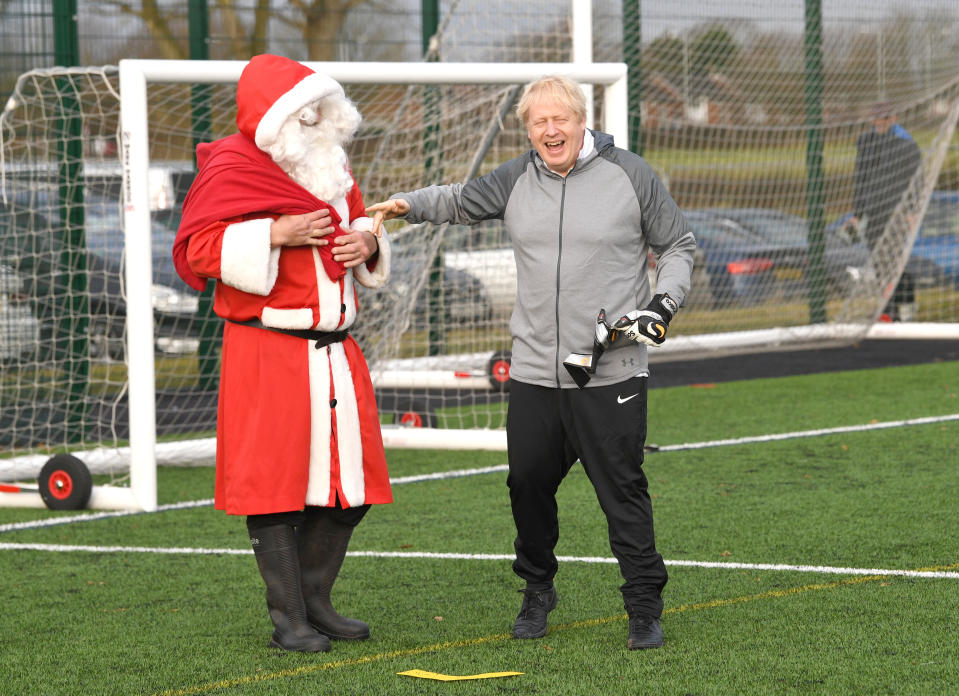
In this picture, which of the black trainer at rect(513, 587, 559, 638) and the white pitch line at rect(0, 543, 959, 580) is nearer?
the black trainer at rect(513, 587, 559, 638)

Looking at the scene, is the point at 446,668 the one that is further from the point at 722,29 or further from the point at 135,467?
the point at 722,29

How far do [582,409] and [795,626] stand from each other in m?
0.92

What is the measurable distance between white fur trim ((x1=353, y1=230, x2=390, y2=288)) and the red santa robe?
12 centimetres

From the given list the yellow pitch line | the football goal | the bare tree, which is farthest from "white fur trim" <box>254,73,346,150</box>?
the bare tree

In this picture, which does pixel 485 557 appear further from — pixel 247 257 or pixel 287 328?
pixel 247 257

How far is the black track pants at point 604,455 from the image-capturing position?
13.2 ft

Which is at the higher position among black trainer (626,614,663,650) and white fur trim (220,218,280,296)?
white fur trim (220,218,280,296)

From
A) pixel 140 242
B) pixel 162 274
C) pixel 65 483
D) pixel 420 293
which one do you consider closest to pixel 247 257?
pixel 140 242

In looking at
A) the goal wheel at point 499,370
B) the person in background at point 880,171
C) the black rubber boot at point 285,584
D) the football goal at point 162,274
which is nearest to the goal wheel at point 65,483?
the football goal at point 162,274

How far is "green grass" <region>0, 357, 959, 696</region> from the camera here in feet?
12.5

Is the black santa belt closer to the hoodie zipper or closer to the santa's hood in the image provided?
the santa's hood

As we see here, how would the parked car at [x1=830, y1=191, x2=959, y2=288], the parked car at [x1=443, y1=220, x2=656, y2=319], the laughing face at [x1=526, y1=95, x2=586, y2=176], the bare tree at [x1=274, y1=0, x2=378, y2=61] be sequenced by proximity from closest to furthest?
the laughing face at [x1=526, y1=95, x2=586, y2=176], the parked car at [x1=443, y1=220, x2=656, y2=319], the bare tree at [x1=274, y1=0, x2=378, y2=61], the parked car at [x1=830, y1=191, x2=959, y2=288]

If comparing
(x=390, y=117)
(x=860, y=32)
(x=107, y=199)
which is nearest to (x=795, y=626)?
(x=390, y=117)

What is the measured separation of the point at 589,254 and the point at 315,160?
0.87 m
